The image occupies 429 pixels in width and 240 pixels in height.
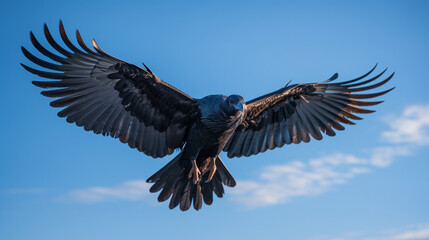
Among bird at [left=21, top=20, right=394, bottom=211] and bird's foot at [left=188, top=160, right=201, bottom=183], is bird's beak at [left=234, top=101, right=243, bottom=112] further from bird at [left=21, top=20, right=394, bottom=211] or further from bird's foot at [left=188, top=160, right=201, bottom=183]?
bird's foot at [left=188, top=160, right=201, bottom=183]

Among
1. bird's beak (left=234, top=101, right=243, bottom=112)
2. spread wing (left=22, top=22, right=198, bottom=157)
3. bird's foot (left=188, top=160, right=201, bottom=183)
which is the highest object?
spread wing (left=22, top=22, right=198, bottom=157)

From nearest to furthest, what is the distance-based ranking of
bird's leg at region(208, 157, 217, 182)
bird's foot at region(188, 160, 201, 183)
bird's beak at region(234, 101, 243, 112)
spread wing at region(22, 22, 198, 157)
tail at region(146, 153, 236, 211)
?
bird's beak at region(234, 101, 243, 112) < spread wing at region(22, 22, 198, 157) < bird's foot at region(188, 160, 201, 183) < bird's leg at region(208, 157, 217, 182) < tail at region(146, 153, 236, 211)

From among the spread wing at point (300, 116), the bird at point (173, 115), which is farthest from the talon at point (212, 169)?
the spread wing at point (300, 116)

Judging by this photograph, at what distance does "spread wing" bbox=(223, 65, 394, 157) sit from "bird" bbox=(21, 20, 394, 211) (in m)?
0.02

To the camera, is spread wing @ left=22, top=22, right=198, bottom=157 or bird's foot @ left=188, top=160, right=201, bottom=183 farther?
bird's foot @ left=188, top=160, right=201, bottom=183

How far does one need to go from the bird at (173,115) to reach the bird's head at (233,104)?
0.5 inches

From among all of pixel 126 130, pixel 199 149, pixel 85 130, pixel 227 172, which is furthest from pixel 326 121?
pixel 85 130

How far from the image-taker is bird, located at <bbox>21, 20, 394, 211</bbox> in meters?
6.48

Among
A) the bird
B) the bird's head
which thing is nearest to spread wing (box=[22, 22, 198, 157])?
the bird

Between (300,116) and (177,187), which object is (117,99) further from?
(300,116)

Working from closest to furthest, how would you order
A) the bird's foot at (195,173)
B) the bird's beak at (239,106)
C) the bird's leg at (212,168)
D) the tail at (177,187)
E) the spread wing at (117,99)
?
the bird's beak at (239,106), the spread wing at (117,99), the bird's foot at (195,173), the bird's leg at (212,168), the tail at (177,187)

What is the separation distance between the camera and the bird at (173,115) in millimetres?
6480

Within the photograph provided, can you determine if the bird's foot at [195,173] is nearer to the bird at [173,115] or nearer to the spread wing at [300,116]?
the bird at [173,115]

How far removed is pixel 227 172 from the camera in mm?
7531
